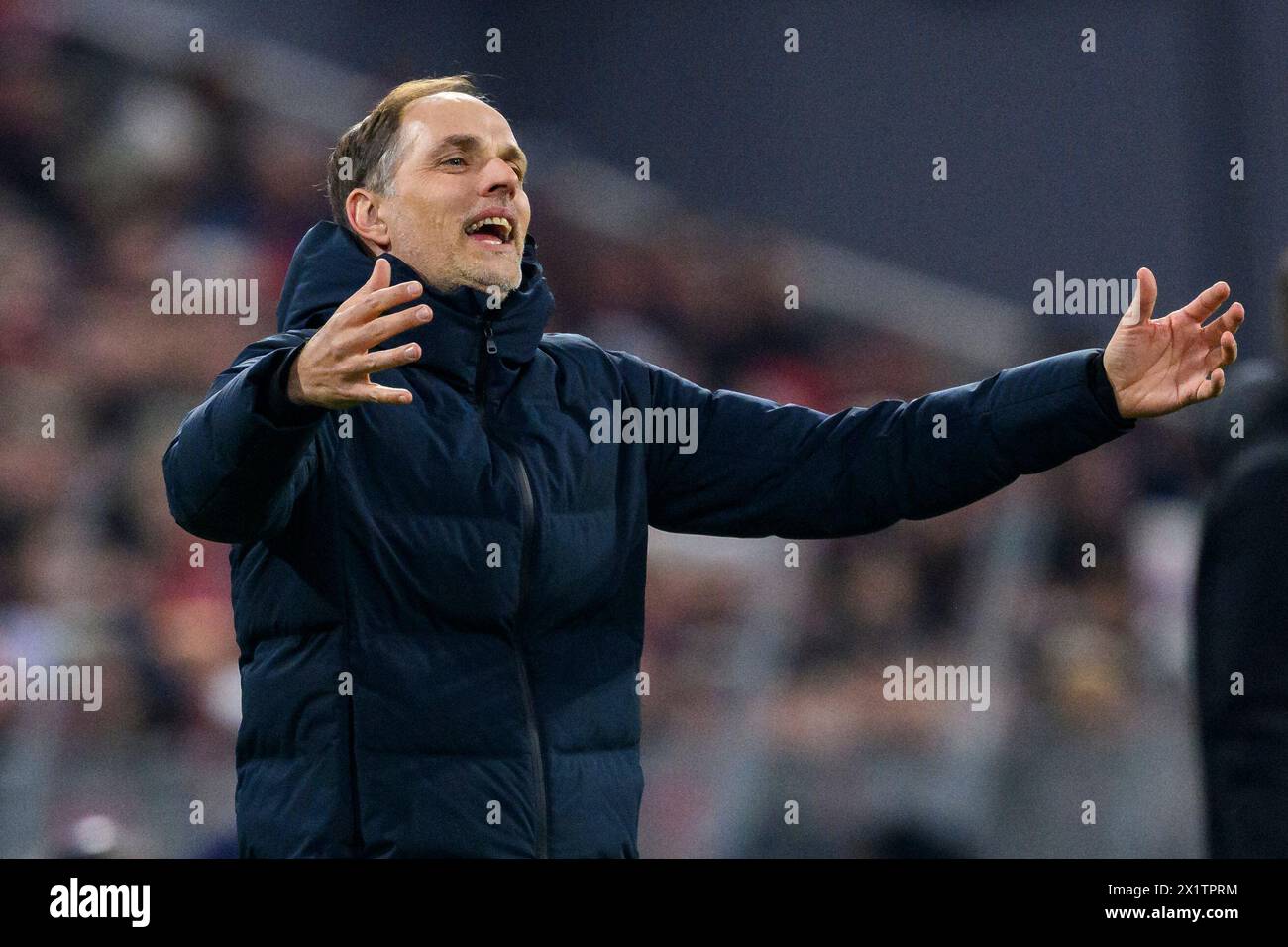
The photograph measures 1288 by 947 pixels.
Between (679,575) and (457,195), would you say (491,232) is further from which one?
(679,575)

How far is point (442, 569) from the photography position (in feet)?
6.84

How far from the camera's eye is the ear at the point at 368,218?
2.40 m

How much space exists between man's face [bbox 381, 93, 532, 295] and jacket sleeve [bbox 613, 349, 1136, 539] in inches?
9.3

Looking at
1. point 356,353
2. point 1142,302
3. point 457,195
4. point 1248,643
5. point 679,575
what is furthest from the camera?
point 679,575

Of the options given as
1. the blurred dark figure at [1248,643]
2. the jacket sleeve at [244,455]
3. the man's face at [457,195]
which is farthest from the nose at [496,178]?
the blurred dark figure at [1248,643]

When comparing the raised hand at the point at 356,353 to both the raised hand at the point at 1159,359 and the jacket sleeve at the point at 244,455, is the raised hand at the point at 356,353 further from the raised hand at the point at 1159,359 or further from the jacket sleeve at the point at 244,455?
the raised hand at the point at 1159,359

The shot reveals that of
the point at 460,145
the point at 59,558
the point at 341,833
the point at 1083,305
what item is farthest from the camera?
the point at 59,558

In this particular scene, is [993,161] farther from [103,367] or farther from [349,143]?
[349,143]

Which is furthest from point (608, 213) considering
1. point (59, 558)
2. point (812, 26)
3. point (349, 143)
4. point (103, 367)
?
point (349, 143)

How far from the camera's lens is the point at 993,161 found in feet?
15.9

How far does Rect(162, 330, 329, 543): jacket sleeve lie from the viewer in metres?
1.91

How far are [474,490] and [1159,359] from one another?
0.85 meters

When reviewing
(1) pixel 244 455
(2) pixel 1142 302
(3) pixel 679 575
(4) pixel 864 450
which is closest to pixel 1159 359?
(2) pixel 1142 302

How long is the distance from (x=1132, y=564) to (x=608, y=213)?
63.4 inches
